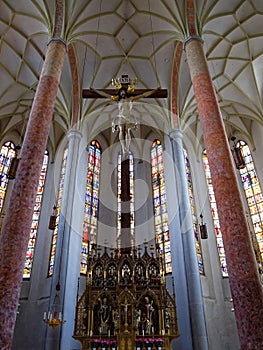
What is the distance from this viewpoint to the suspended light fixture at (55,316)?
9.52m

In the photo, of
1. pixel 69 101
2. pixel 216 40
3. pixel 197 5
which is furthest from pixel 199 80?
pixel 69 101

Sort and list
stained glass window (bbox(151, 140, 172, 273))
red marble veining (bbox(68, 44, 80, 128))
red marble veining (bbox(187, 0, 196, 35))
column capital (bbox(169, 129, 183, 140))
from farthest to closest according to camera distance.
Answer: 1. column capital (bbox(169, 129, 183, 140))
2. red marble veining (bbox(68, 44, 80, 128))
3. stained glass window (bbox(151, 140, 172, 273))
4. red marble veining (bbox(187, 0, 196, 35))

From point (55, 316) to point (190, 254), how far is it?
5597 millimetres

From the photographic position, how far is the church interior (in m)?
7.57

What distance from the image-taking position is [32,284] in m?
13.4

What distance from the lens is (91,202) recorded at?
52.9 ft

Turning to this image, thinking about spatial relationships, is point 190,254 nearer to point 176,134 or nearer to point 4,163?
point 176,134

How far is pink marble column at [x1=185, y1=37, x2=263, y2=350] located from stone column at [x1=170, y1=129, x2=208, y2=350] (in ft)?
18.9

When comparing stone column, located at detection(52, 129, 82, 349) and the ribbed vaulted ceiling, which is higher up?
the ribbed vaulted ceiling

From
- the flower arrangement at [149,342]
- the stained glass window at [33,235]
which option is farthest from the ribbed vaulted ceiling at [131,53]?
the flower arrangement at [149,342]

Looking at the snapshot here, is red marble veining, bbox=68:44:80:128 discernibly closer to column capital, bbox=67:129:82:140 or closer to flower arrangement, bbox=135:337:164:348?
column capital, bbox=67:129:82:140

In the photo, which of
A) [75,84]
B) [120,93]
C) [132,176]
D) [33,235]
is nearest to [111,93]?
[120,93]

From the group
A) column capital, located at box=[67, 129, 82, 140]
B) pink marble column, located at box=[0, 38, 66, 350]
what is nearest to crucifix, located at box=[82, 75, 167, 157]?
pink marble column, located at box=[0, 38, 66, 350]

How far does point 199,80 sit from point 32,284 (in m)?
11.0
